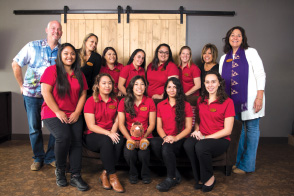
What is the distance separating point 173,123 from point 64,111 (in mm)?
1029

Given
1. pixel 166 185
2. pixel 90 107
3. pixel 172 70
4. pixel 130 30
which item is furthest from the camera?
pixel 130 30

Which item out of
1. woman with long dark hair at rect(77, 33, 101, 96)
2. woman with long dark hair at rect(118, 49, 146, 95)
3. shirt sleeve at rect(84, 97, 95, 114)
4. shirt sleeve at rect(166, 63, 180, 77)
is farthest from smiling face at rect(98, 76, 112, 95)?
shirt sleeve at rect(166, 63, 180, 77)

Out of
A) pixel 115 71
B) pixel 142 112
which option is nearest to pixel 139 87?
pixel 142 112

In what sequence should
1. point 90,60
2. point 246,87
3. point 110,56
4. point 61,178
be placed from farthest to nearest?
point 110,56 → point 90,60 → point 246,87 → point 61,178

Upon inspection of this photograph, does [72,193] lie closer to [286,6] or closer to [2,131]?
[2,131]

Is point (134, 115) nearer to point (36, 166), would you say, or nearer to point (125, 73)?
point (125, 73)

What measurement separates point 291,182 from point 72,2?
12.3 ft

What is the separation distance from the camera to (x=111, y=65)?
3258 mm

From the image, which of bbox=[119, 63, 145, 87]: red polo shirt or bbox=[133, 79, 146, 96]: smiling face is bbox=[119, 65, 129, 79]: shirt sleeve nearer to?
bbox=[119, 63, 145, 87]: red polo shirt

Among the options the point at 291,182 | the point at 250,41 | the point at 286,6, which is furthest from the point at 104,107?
the point at 286,6

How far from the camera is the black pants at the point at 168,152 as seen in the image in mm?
2150

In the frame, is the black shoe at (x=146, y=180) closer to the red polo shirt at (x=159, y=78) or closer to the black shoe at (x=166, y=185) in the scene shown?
the black shoe at (x=166, y=185)

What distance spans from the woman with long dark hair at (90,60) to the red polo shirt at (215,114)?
1314 mm

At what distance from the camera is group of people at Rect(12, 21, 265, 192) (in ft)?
7.12
